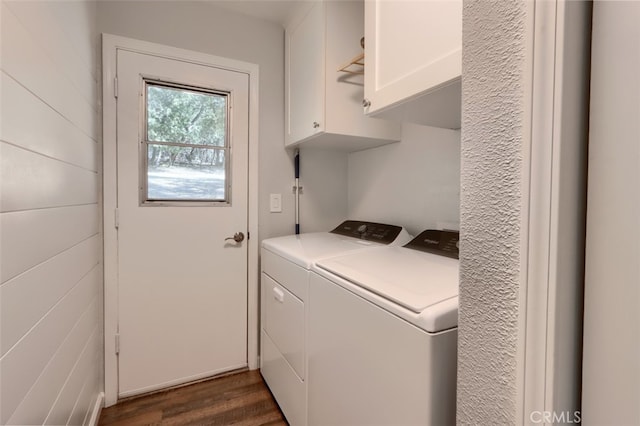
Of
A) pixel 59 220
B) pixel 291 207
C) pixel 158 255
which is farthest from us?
pixel 291 207

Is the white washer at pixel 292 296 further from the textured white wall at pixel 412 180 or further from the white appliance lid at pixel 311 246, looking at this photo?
the textured white wall at pixel 412 180

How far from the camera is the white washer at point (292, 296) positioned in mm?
1363

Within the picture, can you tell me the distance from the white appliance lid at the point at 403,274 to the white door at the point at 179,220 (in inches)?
39.2

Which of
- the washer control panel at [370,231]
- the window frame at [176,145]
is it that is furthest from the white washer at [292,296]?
the window frame at [176,145]

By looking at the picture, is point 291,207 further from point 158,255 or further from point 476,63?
point 476,63

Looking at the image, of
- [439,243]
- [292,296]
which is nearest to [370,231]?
[439,243]

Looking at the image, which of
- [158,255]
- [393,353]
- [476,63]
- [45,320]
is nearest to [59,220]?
[45,320]

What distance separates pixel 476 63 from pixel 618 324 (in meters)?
0.42

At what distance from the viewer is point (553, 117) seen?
1.30ft

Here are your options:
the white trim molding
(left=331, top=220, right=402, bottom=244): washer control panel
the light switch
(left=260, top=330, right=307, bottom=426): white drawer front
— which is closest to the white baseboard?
(left=260, top=330, right=307, bottom=426): white drawer front

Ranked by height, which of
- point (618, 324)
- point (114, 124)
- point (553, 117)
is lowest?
point (618, 324)

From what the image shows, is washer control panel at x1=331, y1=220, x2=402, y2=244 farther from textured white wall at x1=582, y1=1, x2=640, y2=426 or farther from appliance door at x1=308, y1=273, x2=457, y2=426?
textured white wall at x1=582, y1=1, x2=640, y2=426

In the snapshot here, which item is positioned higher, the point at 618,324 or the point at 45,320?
the point at 618,324

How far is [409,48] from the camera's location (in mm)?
1073
